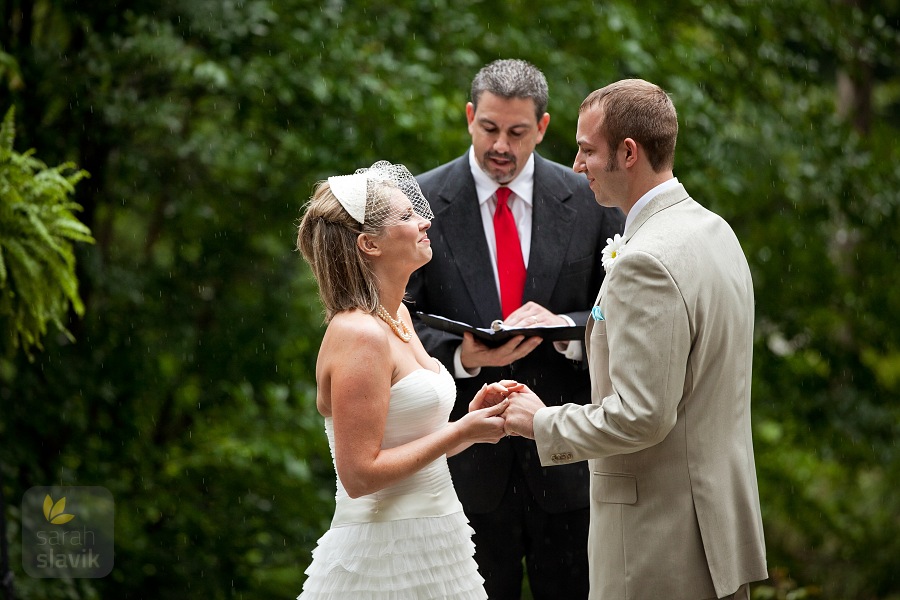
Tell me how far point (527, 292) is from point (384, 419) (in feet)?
3.83

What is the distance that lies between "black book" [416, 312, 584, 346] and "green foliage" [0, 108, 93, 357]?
1.66 metres

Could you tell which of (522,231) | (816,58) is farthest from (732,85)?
(522,231)

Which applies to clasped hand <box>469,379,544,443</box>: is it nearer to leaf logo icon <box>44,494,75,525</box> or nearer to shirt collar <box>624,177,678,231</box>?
shirt collar <box>624,177,678,231</box>

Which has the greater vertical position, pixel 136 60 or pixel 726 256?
pixel 136 60

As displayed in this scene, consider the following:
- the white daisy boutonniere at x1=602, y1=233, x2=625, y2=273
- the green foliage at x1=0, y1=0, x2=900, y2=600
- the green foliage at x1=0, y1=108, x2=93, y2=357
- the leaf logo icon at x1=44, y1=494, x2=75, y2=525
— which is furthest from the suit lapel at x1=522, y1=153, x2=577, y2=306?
the leaf logo icon at x1=44, y1=494, x2=75, y2=525

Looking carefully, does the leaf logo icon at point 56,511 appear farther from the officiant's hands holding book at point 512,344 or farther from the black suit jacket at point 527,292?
the officiant's hands holding book at point 512,344

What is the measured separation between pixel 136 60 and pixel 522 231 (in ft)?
9.52

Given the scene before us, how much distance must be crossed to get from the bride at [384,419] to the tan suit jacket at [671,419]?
387 mm

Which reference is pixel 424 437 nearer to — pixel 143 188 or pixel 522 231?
pixel 522 231

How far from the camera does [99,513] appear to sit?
628cm

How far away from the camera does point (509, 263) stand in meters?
4.04

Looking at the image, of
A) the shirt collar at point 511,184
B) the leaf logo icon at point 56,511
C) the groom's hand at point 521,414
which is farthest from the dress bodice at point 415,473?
the leaf logo icon at point 56,511

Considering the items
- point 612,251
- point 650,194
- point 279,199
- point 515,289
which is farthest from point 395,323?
point 279,199

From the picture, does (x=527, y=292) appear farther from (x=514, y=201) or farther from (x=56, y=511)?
(x=56, y=511)
